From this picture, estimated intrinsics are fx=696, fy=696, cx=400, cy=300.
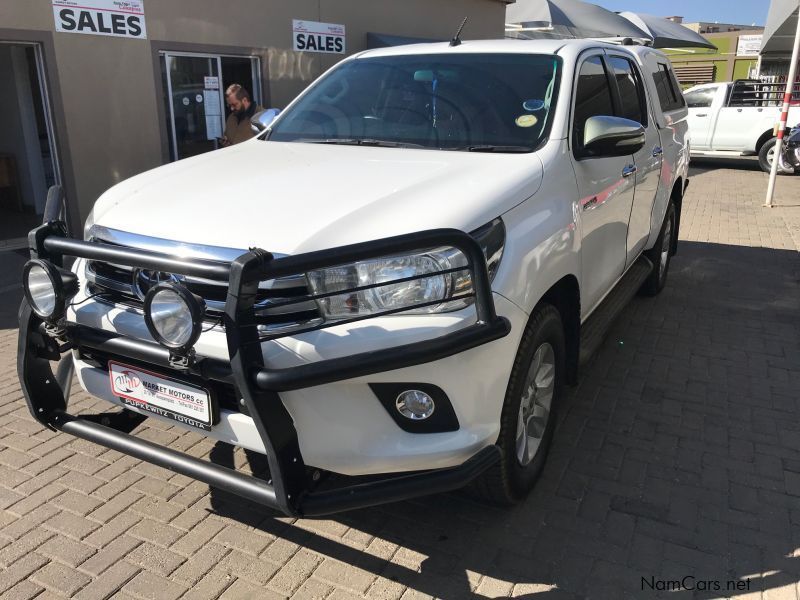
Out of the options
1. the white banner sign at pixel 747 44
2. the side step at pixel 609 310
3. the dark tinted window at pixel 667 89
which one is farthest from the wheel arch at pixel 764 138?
the white banner sign at pixel 747 44

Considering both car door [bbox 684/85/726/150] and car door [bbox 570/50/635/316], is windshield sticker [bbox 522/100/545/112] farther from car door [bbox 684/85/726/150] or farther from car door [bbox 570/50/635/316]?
car door [bbox 684/85/726/150]

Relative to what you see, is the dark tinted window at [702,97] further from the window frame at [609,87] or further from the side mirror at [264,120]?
the side mirror at [264,120]

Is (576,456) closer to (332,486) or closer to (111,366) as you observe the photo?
(332,486)

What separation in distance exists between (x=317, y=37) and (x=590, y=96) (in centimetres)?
767

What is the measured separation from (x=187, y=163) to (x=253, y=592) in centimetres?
202

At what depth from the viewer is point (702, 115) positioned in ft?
52.2

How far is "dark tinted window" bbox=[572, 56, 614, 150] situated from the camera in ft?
11.4

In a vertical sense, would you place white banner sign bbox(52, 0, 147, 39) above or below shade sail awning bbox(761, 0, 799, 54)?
below

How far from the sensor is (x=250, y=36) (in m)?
9.45

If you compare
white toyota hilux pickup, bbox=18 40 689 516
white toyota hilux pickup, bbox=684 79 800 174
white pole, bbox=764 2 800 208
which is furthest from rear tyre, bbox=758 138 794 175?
white toyota hilux pickup, bbox=18 40 689 516

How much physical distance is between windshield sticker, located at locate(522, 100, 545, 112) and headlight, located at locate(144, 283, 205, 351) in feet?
6.69

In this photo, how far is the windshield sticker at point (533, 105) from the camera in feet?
11.3

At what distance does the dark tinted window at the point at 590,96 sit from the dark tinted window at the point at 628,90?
28 centimetres

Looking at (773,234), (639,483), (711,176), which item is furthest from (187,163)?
(711,176)
